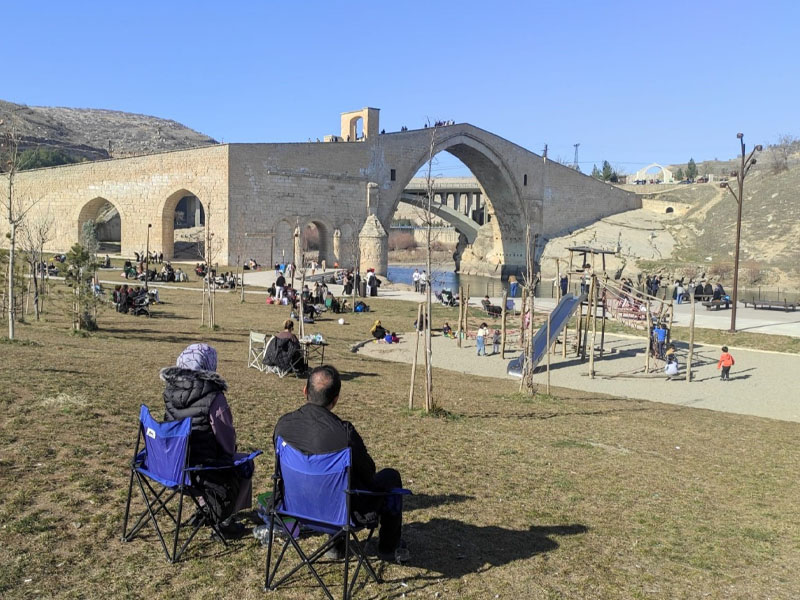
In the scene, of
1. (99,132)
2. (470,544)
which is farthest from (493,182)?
(99,132)

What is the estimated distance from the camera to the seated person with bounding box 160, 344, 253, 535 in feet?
12.6

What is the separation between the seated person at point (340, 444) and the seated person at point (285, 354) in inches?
253

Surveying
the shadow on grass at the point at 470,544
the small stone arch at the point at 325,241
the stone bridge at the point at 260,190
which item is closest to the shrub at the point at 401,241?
the stone bridge at the point at 260,190

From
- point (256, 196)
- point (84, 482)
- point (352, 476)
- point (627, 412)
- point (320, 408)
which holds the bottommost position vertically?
point (627, 412)

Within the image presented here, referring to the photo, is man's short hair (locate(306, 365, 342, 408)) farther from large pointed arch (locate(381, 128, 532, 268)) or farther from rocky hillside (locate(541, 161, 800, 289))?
rocky hillside (locate(541, 161, 800, 289))

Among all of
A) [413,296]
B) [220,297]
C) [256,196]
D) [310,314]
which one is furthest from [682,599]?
[256,196]

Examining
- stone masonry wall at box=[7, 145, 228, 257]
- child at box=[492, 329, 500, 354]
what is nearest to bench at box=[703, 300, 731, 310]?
child at box=[492, 329, 500, 354]

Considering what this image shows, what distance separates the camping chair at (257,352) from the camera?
35.5 feet

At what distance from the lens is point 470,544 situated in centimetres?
415

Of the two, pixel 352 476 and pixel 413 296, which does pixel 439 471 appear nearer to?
pixel 352 476

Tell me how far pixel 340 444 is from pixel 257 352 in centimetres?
876

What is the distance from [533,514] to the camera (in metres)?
4.82

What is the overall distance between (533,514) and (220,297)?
69.8 ft

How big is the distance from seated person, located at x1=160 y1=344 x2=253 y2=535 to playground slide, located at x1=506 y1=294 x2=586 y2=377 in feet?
31.6
